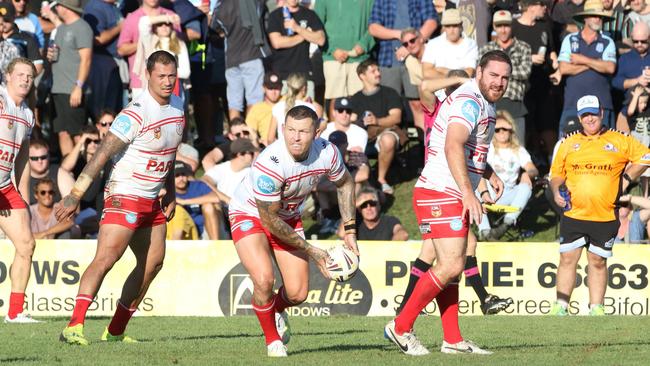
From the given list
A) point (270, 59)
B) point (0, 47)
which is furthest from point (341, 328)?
point (270, 59)

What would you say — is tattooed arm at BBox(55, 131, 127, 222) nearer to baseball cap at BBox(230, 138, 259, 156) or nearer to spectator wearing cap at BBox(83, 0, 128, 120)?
baseball cap at BBox(230, 138, 259, 156)

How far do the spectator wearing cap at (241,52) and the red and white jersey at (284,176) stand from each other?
390 inches

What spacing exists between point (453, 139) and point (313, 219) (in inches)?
413

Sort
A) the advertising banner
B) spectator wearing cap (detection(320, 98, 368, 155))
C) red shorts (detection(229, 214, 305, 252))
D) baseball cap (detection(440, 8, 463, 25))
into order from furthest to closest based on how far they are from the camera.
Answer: spectator wearing cap (detection(320, 98, 368, 155))
baseball cap (detection(440, 8, 463, 25))
the advertising banner
red shorts (detection(229, 214, 305, 252))

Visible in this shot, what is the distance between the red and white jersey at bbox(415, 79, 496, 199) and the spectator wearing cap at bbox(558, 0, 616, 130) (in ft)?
30.8

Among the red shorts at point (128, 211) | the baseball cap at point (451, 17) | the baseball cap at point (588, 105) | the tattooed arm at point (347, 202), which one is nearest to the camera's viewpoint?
the tattooed arm at point (347, 202)

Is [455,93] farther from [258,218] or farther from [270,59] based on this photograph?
[270,59]

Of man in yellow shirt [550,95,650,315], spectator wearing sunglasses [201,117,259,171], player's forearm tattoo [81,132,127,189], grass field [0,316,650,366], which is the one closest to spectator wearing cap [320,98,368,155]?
spectator wearing sunglasses [201,117,259,171]

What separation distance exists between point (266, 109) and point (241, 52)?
1.09 metres

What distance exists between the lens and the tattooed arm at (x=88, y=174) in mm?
9664

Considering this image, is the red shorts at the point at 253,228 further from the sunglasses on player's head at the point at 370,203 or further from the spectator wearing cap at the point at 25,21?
the spectator wearing cap at the point at 25,21

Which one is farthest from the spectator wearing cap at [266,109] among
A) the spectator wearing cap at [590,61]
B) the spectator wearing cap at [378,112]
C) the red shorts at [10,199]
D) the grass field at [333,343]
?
the red shorts at [10,199]

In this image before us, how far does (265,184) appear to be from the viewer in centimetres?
923

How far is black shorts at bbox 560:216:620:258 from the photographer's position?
47.3 feet
